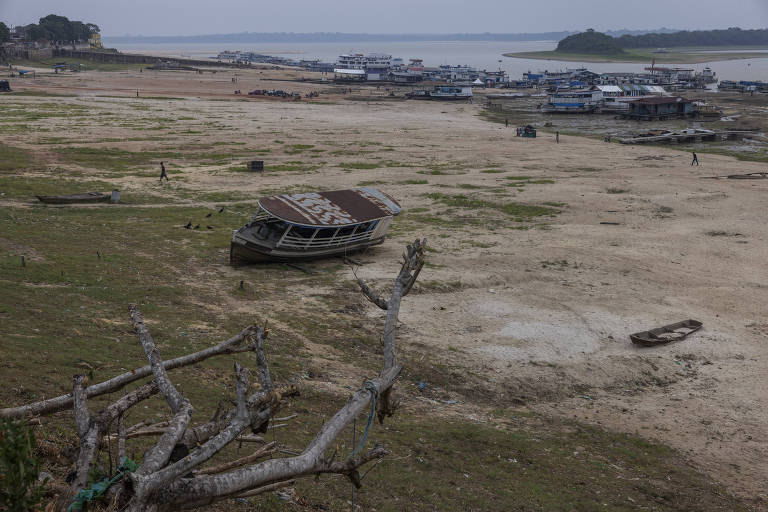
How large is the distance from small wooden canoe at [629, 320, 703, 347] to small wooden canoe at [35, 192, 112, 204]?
83.6 ft

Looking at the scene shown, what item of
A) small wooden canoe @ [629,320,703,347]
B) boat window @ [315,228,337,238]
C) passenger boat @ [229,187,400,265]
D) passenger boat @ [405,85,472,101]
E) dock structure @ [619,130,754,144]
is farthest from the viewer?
passenger boat @ [405,85,472,101]

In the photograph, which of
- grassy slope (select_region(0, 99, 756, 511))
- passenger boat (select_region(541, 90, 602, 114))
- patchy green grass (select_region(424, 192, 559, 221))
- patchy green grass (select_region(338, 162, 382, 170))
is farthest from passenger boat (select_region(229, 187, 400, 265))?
passenger boat (select_region(541, 90, 602, 114))

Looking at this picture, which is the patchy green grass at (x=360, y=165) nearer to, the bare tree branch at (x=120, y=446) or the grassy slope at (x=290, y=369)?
the grassy slope at (x=290, y=369)

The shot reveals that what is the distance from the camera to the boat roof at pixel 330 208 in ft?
84.5

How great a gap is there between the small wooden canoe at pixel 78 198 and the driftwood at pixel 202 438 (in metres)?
27.0

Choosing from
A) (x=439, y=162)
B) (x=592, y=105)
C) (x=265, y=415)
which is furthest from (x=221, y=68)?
(x=265, y=415)

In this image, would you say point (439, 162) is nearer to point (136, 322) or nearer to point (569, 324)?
point (569, 324)

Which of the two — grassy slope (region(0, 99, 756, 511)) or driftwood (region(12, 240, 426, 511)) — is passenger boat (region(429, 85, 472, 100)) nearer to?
grassy slope (region(0, 99, 756, 511))

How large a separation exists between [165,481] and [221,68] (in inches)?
7301

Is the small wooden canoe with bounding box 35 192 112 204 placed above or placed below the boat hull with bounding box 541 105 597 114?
below

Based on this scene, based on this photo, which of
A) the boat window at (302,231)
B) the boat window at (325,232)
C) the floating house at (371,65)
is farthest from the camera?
the floating house at (371,65)

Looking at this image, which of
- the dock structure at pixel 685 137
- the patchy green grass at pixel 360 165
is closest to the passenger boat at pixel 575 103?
the dock structure at pixel 685 137

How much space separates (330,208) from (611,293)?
36.4 ft

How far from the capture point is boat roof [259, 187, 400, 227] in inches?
1014
